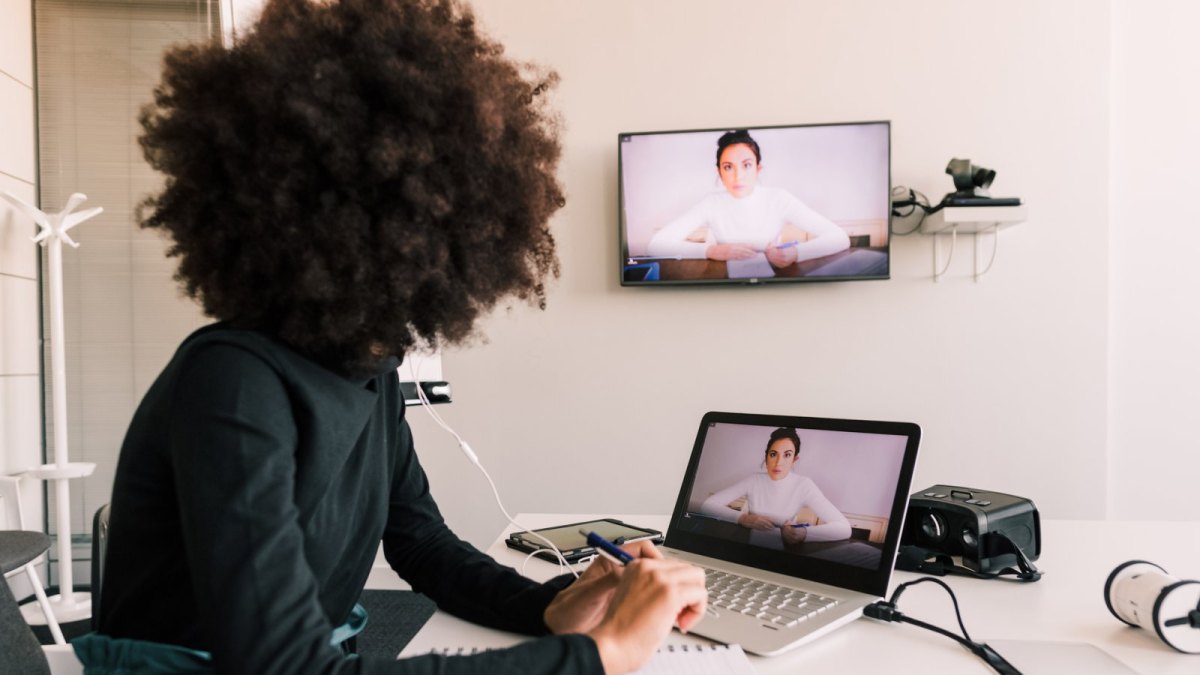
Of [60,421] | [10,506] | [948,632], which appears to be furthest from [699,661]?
[10,506]

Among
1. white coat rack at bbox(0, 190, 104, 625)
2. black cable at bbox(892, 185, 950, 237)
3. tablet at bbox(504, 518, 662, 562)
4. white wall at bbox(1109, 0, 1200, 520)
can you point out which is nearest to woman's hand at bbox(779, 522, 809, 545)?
tablet at bbox(504, 518, 662, 562)

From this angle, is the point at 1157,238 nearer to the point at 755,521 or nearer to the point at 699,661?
the point at 755,521

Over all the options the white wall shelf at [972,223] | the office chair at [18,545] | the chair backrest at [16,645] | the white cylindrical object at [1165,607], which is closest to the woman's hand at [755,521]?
the white cylindrical object at [1165,607]

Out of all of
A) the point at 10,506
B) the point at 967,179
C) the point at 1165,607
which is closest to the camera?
the point at 1165,607

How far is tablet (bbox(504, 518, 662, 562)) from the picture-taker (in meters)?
1.28

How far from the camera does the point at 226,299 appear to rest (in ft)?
2.61

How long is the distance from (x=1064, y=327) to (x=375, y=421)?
271 centimetres

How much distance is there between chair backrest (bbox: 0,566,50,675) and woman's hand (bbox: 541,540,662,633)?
0.55 metres

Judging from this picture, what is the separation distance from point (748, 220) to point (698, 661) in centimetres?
219

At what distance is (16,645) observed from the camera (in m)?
0.79

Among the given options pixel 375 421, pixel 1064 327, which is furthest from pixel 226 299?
pixel 1064 327

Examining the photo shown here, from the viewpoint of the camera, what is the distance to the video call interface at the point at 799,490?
3.36 feet

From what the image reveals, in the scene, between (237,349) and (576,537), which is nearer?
(237,349)

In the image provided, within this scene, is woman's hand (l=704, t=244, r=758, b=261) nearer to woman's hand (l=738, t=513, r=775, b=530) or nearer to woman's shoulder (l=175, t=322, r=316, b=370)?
woman's hand (l=738, t=513, r=775, b=530)
